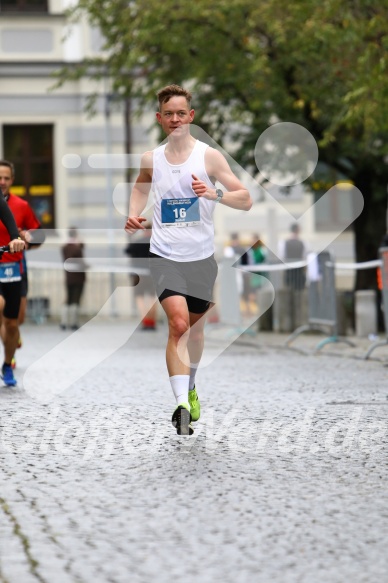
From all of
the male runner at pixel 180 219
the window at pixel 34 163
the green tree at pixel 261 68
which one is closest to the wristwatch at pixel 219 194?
the male runner at pixel 180 219

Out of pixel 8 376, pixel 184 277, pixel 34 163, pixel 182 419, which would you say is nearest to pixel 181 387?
pixel 182 419

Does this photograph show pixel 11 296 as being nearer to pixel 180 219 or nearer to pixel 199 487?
pixel 180 219

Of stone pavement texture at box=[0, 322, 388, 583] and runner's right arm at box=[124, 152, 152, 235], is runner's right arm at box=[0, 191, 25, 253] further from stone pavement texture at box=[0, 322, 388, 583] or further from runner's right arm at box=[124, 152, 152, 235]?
runner's right arm at box=[124, 152, 152, 235]

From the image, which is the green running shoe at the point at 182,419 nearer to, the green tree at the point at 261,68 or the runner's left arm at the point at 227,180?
the runner's left arm at the point at 227,180

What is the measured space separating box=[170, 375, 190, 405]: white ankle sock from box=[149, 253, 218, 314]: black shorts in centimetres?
46

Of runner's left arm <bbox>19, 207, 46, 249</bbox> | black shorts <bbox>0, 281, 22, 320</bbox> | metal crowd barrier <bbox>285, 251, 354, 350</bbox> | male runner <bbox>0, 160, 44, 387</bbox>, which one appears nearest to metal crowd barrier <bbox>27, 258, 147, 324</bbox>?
metal crowd barrier <bbox>285, 251, 354, 350</bbox>

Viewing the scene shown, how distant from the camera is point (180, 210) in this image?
7.88 meters

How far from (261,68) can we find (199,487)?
1380cm

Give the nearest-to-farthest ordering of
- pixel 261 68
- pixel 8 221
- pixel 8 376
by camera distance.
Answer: pixel 8 221
pixel 8 376
pixel 261 68

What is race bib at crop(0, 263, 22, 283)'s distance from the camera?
36.7ft

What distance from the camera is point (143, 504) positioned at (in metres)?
5.94

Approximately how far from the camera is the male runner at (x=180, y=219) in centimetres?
784

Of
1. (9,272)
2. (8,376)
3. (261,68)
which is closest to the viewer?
(9,272)

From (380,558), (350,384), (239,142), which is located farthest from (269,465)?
(239,142)
